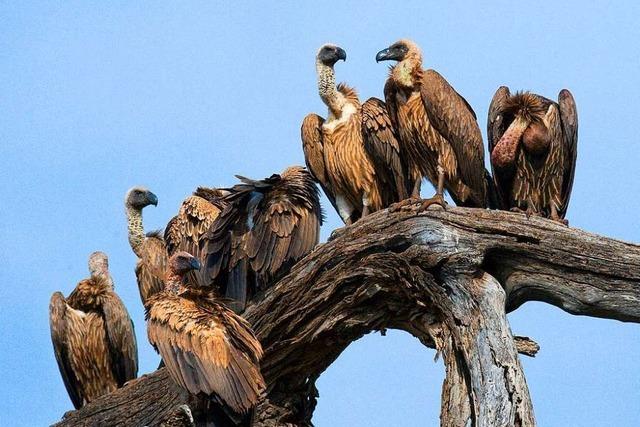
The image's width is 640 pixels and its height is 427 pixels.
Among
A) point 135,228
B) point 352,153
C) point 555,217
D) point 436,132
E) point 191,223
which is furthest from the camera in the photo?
point 135,228

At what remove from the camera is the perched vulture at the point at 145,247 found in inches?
586

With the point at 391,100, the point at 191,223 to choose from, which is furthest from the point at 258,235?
the point at 391,100

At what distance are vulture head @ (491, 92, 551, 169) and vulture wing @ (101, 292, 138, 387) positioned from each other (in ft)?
12.1

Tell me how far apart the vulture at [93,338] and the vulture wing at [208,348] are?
9.81 ft

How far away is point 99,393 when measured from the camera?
1484 centimetres

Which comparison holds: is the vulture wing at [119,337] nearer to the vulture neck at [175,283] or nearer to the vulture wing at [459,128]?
the vulture neck at [175,283]

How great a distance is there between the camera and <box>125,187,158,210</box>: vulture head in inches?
628

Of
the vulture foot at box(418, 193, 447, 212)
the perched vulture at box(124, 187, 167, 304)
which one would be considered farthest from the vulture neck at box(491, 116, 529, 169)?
the perched vulture at box(124, 187, 167, 304)

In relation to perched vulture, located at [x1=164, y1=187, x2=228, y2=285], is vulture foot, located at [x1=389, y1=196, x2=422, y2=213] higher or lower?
lower

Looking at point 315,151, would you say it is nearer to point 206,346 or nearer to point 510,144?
point 510,144

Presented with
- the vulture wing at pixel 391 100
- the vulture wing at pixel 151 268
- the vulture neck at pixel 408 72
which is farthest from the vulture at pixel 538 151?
the vulture wing at pixel 151 268

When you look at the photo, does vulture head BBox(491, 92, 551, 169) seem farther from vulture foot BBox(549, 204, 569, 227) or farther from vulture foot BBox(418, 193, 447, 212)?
vulture foot BBox(418, 193, 447, 212)

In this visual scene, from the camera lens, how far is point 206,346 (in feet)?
36.9

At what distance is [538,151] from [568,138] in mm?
241
